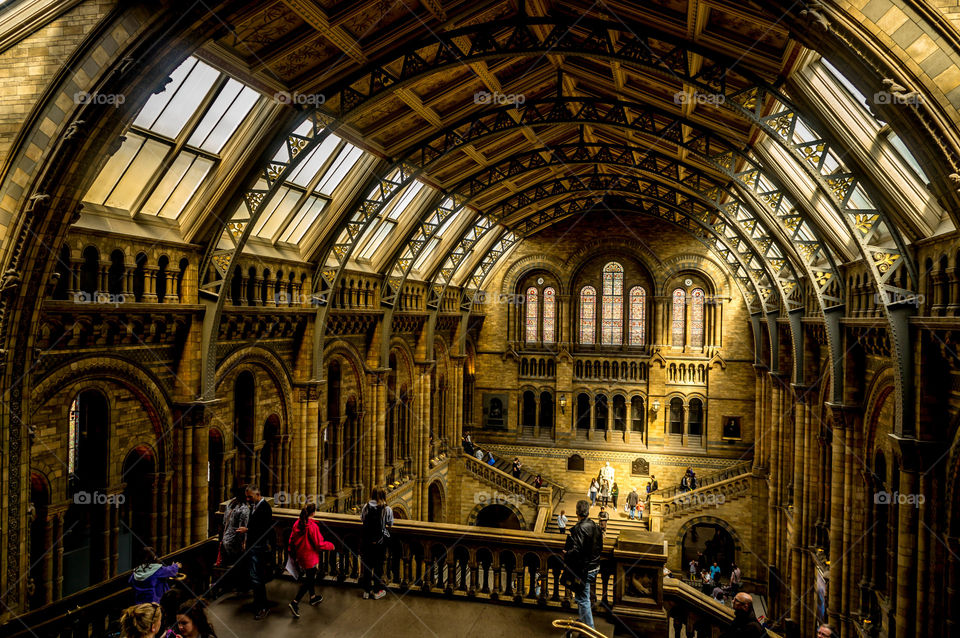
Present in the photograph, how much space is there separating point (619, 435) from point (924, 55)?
2851cm

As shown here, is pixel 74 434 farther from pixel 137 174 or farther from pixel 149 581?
pixel 149 581

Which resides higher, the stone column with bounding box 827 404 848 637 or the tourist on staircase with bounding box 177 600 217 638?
the tourist on staircase with bounding box 177 600 217 638

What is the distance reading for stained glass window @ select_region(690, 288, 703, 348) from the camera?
31.8 meters

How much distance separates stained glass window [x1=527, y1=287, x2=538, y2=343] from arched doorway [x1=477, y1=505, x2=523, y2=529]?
8.79 meters

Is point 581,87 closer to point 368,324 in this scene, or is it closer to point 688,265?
point 368,324

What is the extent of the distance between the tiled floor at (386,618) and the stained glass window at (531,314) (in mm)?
26555

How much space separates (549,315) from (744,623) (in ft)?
92.9

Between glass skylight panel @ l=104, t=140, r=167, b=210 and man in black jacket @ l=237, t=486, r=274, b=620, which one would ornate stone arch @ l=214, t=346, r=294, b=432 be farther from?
man in black jacket @ l=237, t=486, r=274, b=620

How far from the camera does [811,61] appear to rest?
29.6ft

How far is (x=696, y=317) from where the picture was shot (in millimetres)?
31891

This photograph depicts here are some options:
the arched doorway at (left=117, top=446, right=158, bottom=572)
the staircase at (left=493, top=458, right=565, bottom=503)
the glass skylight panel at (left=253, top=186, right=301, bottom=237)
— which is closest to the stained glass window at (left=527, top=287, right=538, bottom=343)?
the staircase at (left=493, top=458, right=565, bottom=503)

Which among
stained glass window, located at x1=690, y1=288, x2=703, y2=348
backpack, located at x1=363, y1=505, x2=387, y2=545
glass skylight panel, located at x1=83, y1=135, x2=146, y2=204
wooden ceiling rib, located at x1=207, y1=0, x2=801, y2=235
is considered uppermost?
wooden ceiling rib, located at x1=207, y1=0, x2=801, y2=235

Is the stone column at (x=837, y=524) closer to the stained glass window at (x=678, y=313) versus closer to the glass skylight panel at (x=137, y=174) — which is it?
the glass skylight panel at (x=137, y=174)

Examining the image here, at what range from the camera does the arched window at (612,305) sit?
33031 millimetres
